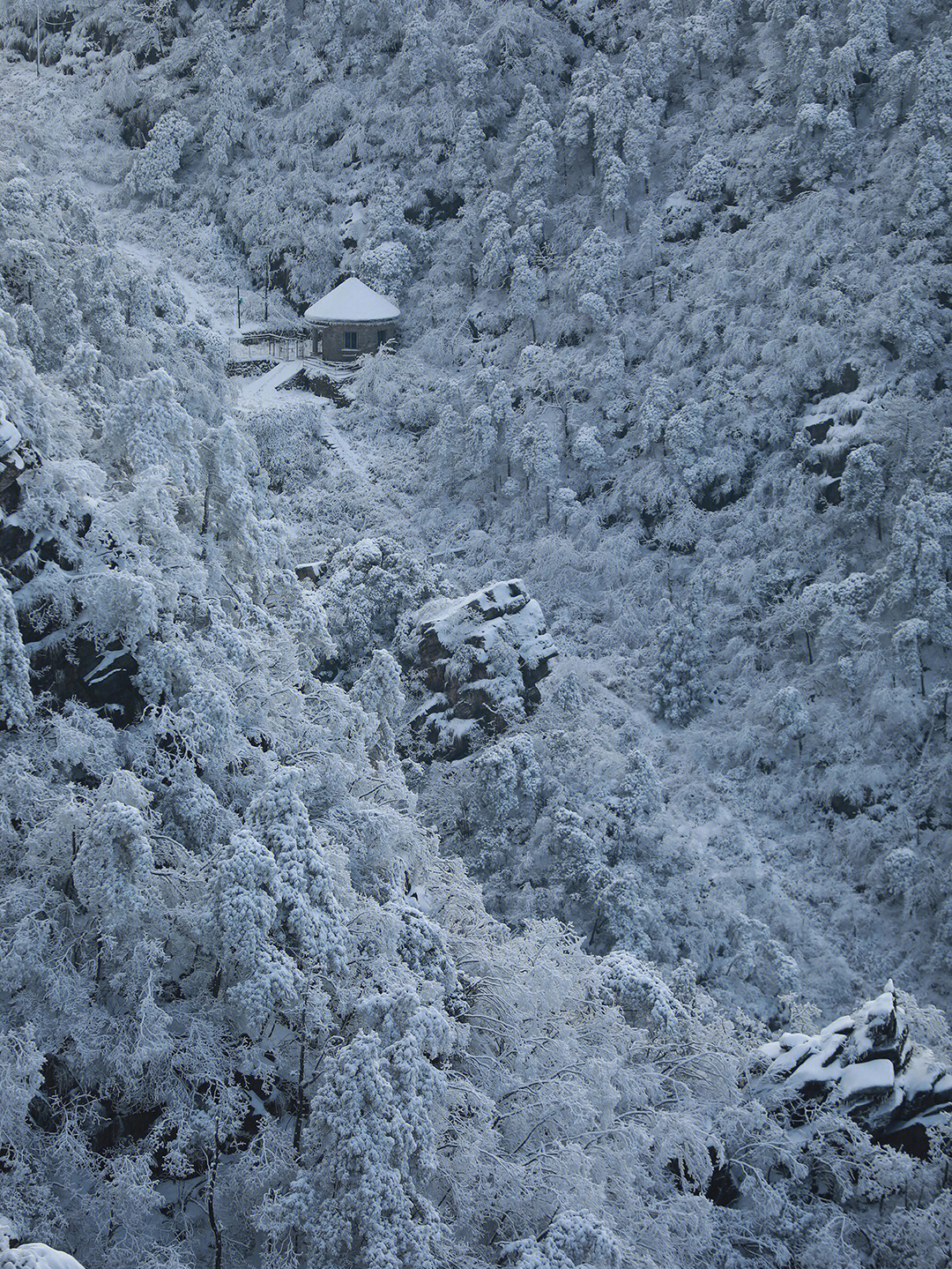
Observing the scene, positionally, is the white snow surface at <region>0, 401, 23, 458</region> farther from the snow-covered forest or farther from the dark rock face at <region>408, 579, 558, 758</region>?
the dark rock face at <region>408, 579, 558, 758</region>

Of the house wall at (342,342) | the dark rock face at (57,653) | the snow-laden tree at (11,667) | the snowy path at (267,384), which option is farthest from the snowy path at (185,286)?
the snow-laden tree at (11,667)

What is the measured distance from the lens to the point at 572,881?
3003cm

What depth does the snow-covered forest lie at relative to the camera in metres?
14.0

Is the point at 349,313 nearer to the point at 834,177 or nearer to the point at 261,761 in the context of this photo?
the point at 834,177

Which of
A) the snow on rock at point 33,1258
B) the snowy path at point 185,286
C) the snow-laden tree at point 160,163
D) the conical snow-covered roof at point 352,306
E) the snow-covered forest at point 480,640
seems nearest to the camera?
the snow on rock at point 33,1258

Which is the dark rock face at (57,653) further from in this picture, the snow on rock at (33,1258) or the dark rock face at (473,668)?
the dark rock face at (473,668)

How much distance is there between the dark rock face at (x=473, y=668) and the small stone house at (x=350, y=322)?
21110mm

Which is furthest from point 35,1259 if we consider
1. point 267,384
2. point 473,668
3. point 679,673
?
point 267,384

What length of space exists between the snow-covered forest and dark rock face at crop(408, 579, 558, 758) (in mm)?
141

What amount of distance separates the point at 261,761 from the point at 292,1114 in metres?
5.75

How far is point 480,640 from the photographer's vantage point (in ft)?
109

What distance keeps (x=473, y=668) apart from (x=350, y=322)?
2333cm

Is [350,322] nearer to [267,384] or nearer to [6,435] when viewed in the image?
[267,384]

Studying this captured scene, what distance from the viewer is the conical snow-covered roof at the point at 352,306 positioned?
4962cm
